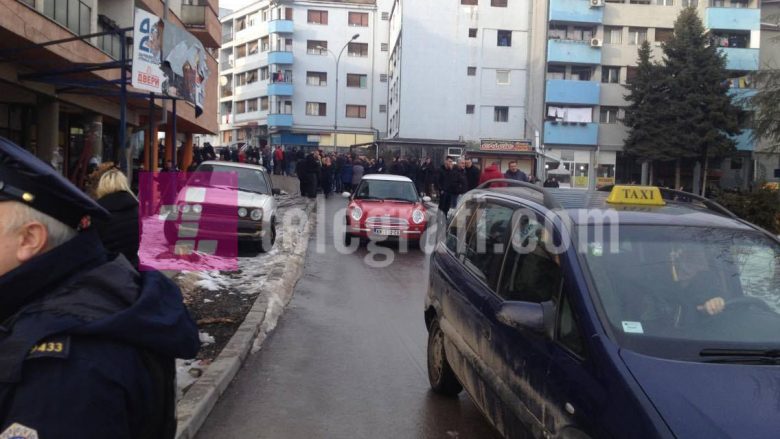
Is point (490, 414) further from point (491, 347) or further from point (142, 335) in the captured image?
point (142, 335)

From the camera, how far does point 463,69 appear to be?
52875 millimetres

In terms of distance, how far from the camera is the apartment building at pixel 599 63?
51.5m

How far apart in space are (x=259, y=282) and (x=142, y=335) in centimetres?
854

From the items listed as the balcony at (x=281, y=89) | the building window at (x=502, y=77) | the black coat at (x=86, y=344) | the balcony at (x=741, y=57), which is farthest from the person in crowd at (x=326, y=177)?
the balcony at (x=281, y=89)

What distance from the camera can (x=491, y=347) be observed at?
4195mm

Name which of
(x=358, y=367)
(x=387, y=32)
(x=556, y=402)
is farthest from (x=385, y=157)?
(x=556, y=402)

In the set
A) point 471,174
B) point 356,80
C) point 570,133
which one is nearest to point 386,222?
point 471,174

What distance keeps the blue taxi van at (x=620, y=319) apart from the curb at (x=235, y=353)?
1.85 m

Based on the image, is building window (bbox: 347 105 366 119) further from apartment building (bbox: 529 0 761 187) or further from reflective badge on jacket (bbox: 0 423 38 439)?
reflective badge on jacket (bbox: 0 423 38 439)

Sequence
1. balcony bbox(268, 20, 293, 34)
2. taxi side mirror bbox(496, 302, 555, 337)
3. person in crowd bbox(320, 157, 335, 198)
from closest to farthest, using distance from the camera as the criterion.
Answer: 1. taxi side mirror bbox(496, 302, 555, 337)
2. person in crowd bbox(320, 157, 335, 198)
3. balcony bbox(268, 20, 293, 34)

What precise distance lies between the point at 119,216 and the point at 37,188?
3.91 m

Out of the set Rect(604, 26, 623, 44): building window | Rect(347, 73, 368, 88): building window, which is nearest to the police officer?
Rect(604, 26, 623, 44): building window

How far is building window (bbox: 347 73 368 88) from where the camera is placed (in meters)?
68.4

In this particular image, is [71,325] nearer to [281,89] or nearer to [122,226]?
[122,226]
